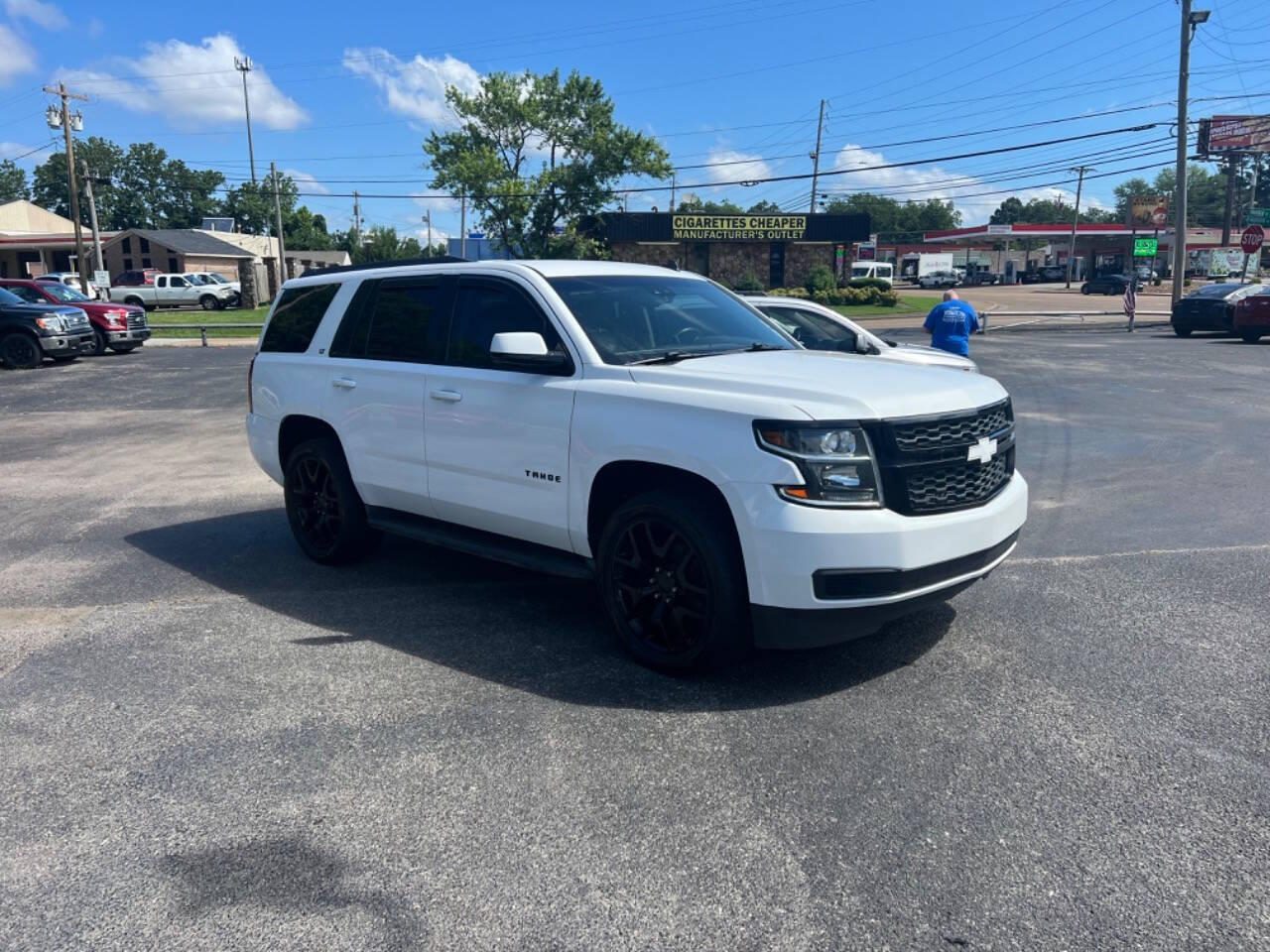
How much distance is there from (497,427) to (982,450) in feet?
7.74

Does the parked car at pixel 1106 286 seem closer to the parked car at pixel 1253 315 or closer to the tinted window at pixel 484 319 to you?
the parked car at pixel 1253 315

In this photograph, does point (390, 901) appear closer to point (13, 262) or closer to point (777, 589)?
point (777, 589)

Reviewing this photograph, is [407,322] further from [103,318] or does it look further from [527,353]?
[103,318]

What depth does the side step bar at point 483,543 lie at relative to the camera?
499 cm

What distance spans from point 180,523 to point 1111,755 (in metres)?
6.77

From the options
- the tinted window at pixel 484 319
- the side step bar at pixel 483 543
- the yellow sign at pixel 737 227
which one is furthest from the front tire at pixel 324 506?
the yellow sign at pixel 737 227

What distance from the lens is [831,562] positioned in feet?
13.2

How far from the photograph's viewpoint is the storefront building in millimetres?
51750

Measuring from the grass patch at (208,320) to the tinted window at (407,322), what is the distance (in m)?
24.9

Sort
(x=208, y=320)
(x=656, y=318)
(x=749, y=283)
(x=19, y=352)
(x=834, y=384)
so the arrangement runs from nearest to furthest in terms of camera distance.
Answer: (x=834, y=384) → (x=656, y=318) → (x=19, y=352) → (x=208, y=320) → (x=749, y=283)

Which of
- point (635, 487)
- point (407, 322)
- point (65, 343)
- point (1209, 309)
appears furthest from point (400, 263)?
point (1209, 309)

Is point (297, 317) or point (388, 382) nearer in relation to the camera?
point (388, 382)

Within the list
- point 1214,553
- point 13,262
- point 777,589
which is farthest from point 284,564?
point 13,262

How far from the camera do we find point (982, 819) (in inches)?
132
